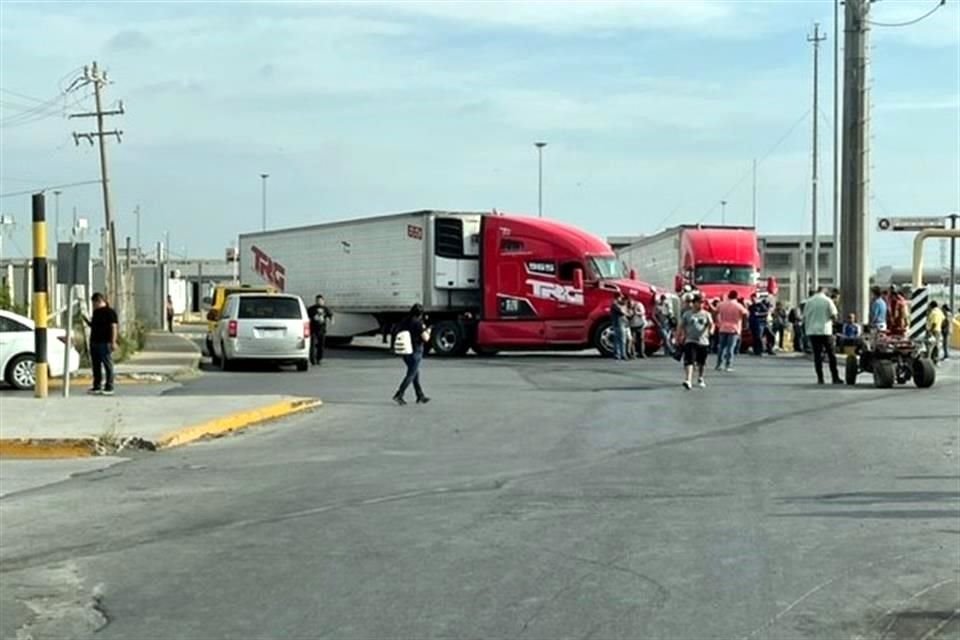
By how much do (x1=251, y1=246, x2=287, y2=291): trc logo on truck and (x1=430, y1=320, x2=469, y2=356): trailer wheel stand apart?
8053 mm

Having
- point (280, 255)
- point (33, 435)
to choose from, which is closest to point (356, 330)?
point (280, 255)

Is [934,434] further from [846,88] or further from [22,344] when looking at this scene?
[846,88]

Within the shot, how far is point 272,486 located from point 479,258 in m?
23.3

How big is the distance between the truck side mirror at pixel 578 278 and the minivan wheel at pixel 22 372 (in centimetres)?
1456

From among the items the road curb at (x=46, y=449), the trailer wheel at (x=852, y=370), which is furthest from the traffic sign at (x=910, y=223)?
the road curb at (x=46, y=449)

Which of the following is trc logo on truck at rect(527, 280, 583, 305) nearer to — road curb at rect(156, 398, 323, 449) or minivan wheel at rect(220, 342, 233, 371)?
minivan wheel at rect(220, 342, 233, 371)

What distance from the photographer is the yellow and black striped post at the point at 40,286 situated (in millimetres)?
20750

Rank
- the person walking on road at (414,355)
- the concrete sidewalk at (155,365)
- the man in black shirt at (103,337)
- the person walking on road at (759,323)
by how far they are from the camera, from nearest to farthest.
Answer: the person walking on road at (414,355)
the man in black shirt at (103,337)
the concrete sidewalk at (155,365)
the person walking on road at (759,323)

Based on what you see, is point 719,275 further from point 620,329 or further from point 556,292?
point 620,329

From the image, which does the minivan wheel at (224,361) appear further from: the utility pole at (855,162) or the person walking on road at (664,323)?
the utility pole at (855,162)

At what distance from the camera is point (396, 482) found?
12039mm

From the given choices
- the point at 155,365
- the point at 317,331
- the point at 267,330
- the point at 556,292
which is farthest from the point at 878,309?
the point at 155,365

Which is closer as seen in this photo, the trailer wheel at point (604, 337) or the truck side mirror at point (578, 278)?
the trailer wheel at point (604, 337)

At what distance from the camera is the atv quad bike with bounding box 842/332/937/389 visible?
22922mm
